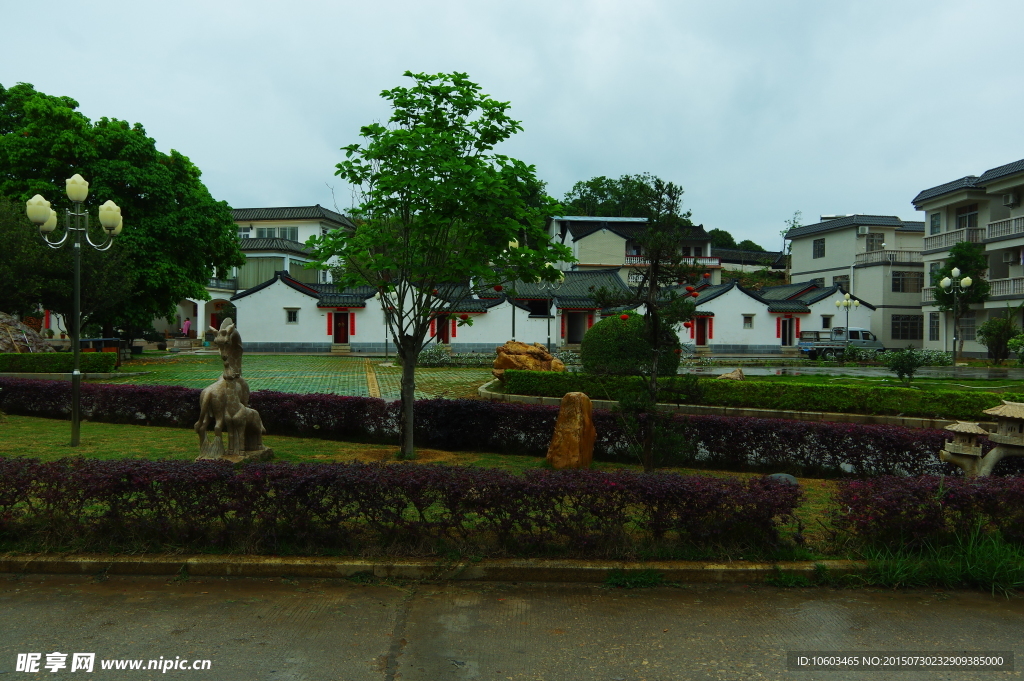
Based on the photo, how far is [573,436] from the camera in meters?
8.37

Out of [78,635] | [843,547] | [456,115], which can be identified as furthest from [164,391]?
[843,547]

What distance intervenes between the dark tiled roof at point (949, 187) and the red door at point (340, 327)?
3259cm

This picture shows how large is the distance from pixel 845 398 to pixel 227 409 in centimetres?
1055

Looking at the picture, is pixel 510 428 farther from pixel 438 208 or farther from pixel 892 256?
pixel 892 256

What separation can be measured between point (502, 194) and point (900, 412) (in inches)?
353

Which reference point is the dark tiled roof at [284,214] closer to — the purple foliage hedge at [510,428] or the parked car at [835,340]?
the parked car at [835,340]

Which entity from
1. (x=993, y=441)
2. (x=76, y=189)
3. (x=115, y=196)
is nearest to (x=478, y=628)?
(x=993, y=441)

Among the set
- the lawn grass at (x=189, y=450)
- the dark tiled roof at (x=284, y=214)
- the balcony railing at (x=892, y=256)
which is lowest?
the lawn grass at (x=189, y=450)

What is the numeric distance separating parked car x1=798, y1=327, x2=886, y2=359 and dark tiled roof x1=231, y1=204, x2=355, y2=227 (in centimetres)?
3427

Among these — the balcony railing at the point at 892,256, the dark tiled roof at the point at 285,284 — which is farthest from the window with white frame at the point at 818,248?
the dark tiled roof at the point at 285,284

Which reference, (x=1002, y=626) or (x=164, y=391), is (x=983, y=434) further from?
(x=164, y=391)

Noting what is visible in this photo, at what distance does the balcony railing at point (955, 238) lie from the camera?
3403 centimetres

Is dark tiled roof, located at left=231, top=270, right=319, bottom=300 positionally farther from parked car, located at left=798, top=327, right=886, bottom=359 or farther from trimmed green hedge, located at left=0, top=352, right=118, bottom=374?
parked car, located at left=798, top=327, right=886, bottom=359

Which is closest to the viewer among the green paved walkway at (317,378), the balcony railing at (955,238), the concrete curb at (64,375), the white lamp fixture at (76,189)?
the white lamp fixture at (76,189)
